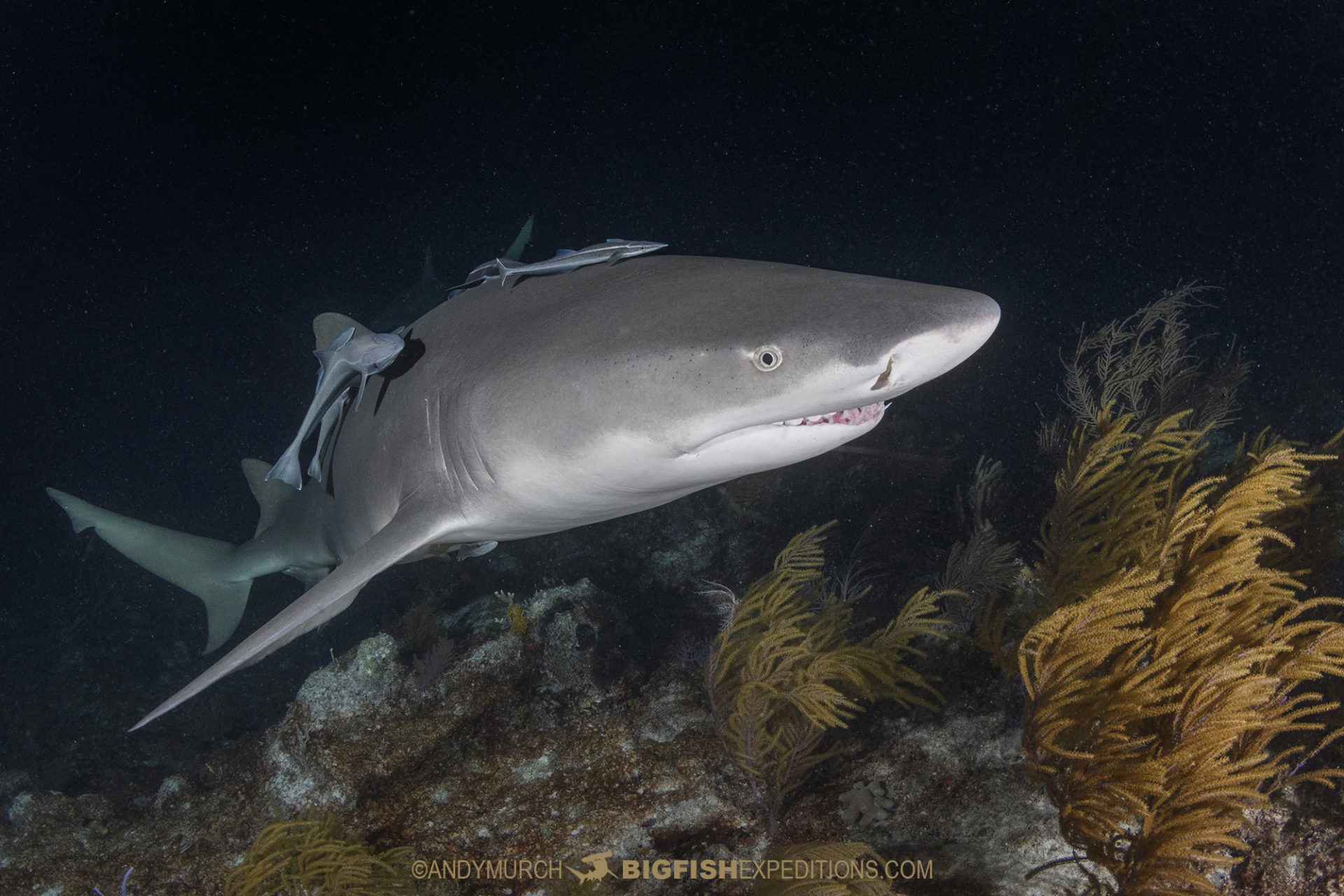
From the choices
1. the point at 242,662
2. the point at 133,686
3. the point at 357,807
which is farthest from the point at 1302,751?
the point at 133,686

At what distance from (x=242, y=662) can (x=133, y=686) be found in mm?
14032

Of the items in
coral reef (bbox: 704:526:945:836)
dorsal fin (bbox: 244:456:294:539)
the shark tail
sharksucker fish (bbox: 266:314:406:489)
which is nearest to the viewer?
sharksucker fish (bbox: 266:314:406:489)

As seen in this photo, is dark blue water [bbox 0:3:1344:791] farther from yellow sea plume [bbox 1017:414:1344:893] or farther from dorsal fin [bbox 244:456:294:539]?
yellow sea plume [bbox 1017:414:1344:893]

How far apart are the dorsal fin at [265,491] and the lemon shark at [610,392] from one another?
1813mm

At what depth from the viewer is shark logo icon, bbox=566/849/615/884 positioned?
2.68 m

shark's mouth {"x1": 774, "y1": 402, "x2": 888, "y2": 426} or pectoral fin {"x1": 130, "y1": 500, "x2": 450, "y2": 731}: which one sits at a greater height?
shark's mouth {"x1": 774, "y1": 402, "x2": 888, "y2": 426}

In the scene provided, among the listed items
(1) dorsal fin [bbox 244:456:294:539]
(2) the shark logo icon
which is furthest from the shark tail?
(2) the shark logo icon

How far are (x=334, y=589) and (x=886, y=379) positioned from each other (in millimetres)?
2088

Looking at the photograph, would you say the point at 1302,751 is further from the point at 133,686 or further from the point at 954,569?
the point at 133,686

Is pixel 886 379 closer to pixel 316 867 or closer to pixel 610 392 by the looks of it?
pixel 610 392

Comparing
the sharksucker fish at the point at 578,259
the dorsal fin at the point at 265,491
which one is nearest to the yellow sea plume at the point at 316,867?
the dorsal fin at the point at 265,491

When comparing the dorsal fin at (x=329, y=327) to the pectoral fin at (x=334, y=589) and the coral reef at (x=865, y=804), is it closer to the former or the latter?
the pectoral fin at (x=334, y=589)

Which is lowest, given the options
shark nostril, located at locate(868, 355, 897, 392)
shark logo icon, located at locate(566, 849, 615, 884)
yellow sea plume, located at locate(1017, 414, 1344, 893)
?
shark logo icon, located at locate(566, 849, 615, 884)

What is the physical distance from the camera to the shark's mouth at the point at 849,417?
194 centimetres
